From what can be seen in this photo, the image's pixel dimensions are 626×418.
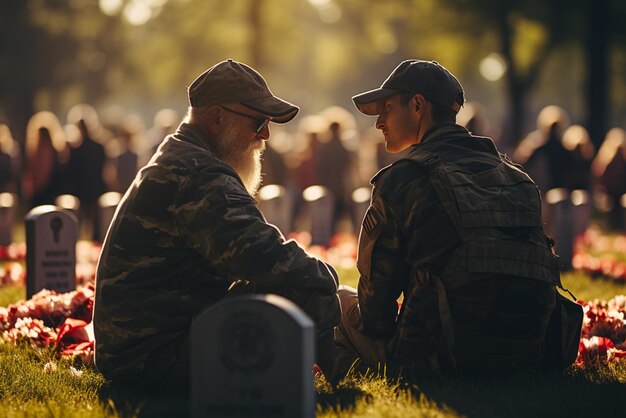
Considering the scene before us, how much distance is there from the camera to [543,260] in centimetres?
584

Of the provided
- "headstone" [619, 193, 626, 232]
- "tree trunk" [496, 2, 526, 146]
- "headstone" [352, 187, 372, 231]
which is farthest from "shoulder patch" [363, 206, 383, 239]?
"tree trunk" [496, 2, 526, 146]

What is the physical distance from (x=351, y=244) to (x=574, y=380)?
859 centimetres

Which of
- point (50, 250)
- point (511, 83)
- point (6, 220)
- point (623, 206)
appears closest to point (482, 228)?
point (50, 250)

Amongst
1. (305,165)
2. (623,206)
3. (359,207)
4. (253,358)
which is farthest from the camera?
(623,206)

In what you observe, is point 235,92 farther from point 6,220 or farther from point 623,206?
point 623,206

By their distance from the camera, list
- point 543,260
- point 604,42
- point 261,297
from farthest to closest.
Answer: point 604,42, point 543,260, point 261,297

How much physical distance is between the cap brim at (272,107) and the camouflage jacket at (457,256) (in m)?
0.63

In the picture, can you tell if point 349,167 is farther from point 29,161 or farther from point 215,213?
point 215,213

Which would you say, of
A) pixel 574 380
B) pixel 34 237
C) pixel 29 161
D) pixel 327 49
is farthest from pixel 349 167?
pixel 327 49

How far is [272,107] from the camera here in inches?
228

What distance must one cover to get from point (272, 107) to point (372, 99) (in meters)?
0.65

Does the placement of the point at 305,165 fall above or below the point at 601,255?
above

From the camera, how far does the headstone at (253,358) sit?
4.40 meters

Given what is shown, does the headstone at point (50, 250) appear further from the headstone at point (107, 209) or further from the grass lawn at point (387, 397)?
the headstone at point (107, 209)
